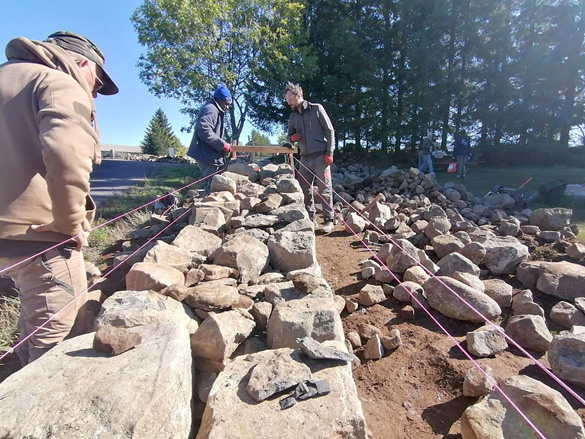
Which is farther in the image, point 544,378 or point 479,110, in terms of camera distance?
point 479,110

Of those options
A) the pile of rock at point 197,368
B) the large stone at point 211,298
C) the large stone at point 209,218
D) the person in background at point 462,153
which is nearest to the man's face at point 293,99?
the large stone at point 209,218

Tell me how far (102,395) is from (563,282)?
159 inches

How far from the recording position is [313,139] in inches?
210

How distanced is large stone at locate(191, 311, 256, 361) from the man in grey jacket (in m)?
3.29

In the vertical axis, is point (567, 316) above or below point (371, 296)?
below

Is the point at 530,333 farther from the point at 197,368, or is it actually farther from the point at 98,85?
the point at 98,85

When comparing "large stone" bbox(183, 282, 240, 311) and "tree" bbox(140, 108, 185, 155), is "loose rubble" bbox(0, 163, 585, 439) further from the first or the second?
"tree" bbox(140, 108, 185, 155)

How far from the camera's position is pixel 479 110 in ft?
55.6

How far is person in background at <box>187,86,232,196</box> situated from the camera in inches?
199

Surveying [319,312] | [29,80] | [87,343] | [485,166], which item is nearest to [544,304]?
[319,312]

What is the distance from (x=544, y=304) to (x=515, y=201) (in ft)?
18.8

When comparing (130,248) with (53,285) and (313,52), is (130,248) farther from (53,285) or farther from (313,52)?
(313,52)

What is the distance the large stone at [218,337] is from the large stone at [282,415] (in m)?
0.30

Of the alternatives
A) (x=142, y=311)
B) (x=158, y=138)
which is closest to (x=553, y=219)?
(x=142, y=311)
